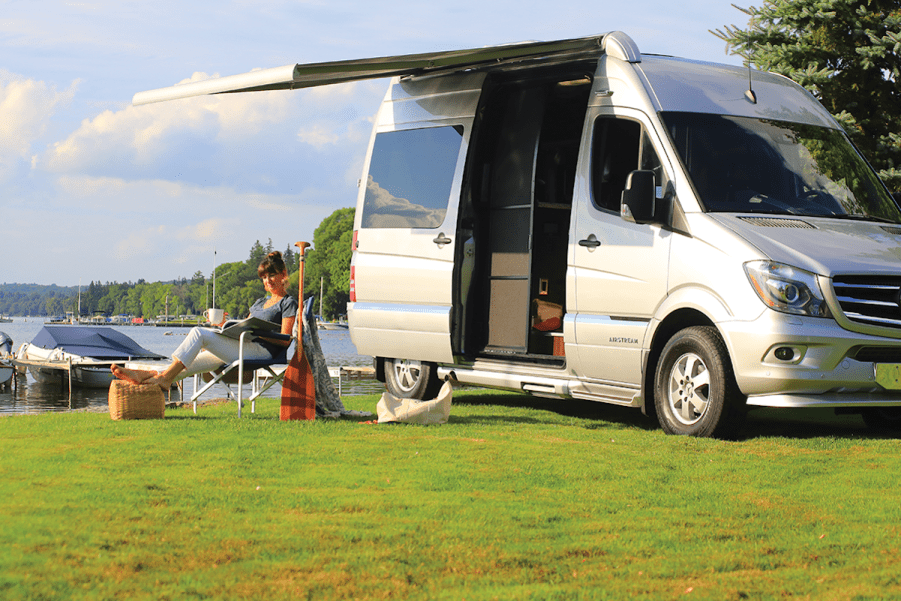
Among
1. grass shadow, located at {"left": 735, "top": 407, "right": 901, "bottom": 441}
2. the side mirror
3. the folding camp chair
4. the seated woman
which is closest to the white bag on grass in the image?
the folding camp chair

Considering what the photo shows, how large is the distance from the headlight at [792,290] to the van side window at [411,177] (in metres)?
3.51

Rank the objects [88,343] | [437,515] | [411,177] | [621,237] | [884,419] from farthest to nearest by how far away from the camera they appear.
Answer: [88,343] < [411,177] < [884,419] < [621,237] < [437,515]

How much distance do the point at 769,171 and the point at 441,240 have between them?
3.01 metres

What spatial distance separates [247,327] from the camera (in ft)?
28.8

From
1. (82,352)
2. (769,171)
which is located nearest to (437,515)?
Answer: (769,171)

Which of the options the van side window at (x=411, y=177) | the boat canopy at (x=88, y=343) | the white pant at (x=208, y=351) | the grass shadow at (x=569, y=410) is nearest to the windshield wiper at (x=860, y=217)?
the grass shadow at (x=569, y=410)

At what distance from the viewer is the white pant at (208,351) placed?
28.2 ft

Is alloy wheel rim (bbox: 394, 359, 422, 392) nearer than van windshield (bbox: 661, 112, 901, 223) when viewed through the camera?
No

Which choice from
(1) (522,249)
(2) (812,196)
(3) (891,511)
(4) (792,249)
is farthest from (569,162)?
(3) (891,511)

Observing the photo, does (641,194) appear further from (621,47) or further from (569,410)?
(569,410)

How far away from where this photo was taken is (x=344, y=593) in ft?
11.4

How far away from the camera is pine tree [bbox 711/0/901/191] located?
43.8 ft

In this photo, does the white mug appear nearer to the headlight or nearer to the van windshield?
the van windshield

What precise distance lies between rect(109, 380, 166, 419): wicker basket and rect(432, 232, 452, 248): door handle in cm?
282
